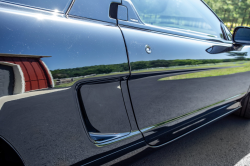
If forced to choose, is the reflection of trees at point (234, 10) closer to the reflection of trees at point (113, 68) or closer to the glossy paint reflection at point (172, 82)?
the glossy paint reflection at point (172, 82)

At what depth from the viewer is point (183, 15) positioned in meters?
2.13

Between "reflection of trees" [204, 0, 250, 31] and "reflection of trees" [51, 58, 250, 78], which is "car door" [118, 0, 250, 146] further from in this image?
"reflection of trees" [204, 0, 250, 31]

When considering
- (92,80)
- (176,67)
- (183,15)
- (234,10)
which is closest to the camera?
(92,80)

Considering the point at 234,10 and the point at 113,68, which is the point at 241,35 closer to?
the point at 113,68

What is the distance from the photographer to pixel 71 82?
0.94 meters

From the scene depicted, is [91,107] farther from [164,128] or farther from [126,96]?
[164,128]

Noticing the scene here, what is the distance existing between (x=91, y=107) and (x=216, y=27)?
1973 mm

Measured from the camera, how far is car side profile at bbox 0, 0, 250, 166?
0.84 meters

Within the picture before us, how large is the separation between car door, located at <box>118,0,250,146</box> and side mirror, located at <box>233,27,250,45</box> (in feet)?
0.35

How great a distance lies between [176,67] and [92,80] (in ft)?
2.40

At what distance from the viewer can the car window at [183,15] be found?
5.75 feet

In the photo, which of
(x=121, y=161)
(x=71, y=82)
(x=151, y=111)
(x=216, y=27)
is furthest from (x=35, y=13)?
(x=216, y=27)

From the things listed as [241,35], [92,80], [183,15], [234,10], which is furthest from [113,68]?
[234,10]

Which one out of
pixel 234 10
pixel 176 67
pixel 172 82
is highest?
pixel 234 10
